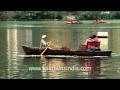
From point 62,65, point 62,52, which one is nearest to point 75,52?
point 62,52

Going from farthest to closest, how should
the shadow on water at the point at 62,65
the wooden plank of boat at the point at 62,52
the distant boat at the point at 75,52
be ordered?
the wooden plank of boat at the point at 62,52 < the distant boat at the point at 75,52 < the shadow on water at the point at 62,65

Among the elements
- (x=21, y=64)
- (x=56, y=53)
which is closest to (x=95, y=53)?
(x=56, y=53)

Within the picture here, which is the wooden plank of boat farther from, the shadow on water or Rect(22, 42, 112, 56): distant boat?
the shadow on water

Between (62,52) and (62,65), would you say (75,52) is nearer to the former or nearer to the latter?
(62,52)

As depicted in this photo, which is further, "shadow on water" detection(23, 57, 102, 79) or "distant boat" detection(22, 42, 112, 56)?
"distant boat" detection(22, 42, 112, 56)

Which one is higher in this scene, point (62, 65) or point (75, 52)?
point (75, 52)

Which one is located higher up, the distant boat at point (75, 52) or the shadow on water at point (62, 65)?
the distant boat at point (75, 52)

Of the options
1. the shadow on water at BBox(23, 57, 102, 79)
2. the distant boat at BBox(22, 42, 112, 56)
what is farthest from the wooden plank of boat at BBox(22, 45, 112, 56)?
the shadow on water at BBox(23, 57, 102, 79)

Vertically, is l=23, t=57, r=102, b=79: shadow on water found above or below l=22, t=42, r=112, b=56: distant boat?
below

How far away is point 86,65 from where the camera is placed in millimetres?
23969

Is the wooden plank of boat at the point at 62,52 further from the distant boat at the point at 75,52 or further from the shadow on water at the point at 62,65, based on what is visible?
the shadow on water at the point at 62,65

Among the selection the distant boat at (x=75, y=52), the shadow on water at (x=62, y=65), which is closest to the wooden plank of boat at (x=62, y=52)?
the distant boat at (x=75, y=52)
